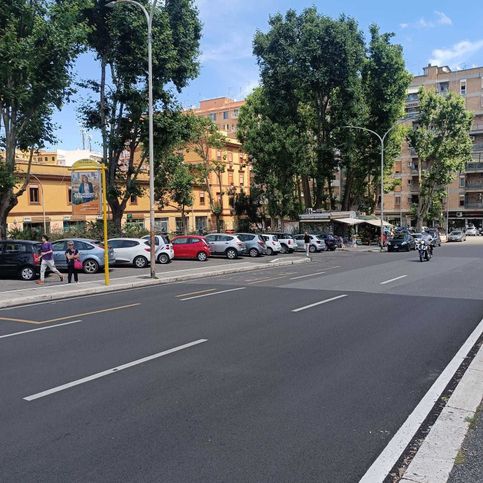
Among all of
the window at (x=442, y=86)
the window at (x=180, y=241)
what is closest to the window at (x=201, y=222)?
the window at (x=180, y=241)

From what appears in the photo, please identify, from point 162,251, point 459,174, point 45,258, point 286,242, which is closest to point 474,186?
point 459,174

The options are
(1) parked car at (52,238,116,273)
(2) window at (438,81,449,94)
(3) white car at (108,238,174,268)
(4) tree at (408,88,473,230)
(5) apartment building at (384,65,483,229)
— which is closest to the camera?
(1) parked car at (52,238,116,273)

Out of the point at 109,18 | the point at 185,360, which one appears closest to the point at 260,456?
the point at 185,360

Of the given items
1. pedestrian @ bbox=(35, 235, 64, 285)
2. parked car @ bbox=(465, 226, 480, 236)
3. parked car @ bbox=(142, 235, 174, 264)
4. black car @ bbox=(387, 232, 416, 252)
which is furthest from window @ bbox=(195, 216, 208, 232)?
pedestrian @ bbox=(35, 235, 64, 285)

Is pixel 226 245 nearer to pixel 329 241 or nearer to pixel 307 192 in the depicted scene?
pixel 329 241

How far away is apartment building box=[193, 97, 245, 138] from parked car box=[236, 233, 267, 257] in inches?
2774

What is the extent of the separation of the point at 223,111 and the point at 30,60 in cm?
8532

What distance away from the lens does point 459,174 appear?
80.9m

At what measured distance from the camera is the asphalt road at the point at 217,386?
4.05m

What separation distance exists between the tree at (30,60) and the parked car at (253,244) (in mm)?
14118

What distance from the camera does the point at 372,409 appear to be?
5.12 m

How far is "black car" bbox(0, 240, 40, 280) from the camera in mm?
19109

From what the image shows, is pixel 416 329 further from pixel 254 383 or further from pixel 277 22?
pixel 277 22

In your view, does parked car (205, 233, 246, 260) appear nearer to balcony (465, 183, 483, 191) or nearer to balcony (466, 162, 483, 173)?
balcony (466, 162, 483, 173)
